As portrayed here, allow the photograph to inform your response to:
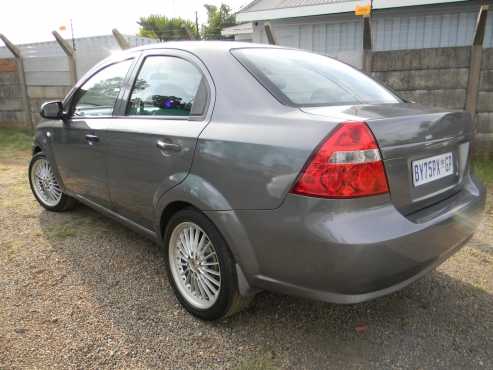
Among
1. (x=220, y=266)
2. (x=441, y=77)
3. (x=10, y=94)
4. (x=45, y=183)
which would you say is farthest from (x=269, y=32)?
(x=10, y=94)

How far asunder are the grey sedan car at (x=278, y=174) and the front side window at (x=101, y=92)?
7 cm

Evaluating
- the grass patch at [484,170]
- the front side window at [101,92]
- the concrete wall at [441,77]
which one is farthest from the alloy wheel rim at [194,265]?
the concrete wall at [441,77]

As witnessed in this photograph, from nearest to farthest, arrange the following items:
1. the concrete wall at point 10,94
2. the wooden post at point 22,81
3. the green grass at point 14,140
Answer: the green grass at point 14,140
the wooden post at point 22,81
the concrete wall at point 10,94

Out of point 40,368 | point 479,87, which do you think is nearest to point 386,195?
point 40,368

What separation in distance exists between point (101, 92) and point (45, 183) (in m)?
1.55

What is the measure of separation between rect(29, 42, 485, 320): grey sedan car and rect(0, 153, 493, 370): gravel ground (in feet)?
0.81

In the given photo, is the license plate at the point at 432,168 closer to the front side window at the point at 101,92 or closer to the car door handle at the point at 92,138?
the front side window at the point at 101,92

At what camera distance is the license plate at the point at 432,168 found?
82.1 inches

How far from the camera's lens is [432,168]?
2197mm

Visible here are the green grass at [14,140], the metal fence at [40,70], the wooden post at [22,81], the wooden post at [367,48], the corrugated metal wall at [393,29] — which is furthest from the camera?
the corrugated metal wall at [393,29]

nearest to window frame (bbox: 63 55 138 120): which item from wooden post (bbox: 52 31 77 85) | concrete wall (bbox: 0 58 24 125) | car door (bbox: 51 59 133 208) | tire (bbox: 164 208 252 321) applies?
car door (bbox: 51 59 133 208)

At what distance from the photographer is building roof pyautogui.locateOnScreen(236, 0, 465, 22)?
953 centimetres

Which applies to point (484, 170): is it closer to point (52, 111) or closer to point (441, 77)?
point (441, 77)

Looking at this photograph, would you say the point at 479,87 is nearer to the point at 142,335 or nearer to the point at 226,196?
the point at 226,196
